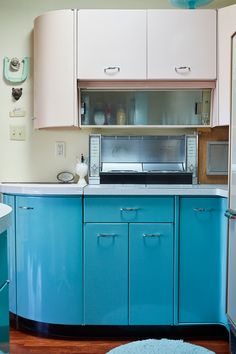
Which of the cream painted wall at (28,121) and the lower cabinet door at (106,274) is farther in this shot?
the cream painted wall at (28,121)

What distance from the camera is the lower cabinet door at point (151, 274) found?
6.82 ft

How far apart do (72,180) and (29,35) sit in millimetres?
1152

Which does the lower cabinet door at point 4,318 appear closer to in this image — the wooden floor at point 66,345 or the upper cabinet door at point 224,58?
the wooden floor at point 66,345

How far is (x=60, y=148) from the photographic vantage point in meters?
2.65

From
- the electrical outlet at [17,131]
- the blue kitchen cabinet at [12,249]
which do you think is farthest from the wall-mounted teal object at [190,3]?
the blue kitchen cabinet at [12,249]

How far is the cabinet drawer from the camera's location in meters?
2.07

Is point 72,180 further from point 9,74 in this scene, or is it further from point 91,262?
point 9,74

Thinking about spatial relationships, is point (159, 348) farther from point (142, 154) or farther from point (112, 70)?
point (112, 70)

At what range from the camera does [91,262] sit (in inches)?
82.0

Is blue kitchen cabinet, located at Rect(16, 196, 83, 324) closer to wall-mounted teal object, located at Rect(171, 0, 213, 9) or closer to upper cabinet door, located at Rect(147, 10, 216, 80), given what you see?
upper cabinet door, located at Rect(147, 10, 216, 80)

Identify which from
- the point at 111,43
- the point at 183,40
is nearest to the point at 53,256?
the point at 111,43

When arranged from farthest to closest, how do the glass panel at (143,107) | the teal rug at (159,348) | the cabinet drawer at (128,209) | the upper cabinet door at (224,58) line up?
the glass panel at (143,107), the upper cabinet door at (224,58), the cabinet drawer at (128,209), the teal rug at (159,348)

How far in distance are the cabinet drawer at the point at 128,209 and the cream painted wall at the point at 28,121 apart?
672 millimetres

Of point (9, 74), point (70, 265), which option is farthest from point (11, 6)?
point (70, 265)
